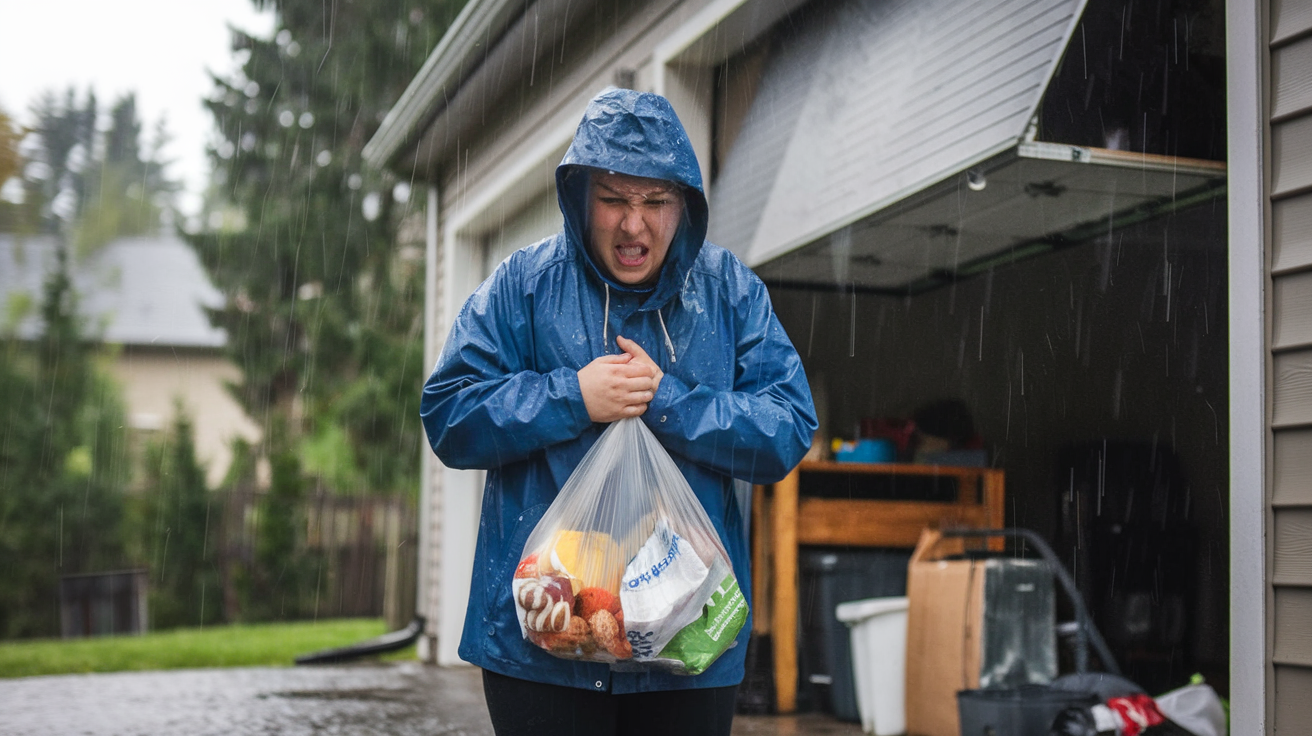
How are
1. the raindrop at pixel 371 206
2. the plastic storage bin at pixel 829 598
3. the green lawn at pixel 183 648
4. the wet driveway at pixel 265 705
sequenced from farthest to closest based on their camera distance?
the raindrop at pixel 371 206, the green lawn at pixel 183 648, the plastic storage bin at pixel 829 598, the wet driveway at pixel 265 705

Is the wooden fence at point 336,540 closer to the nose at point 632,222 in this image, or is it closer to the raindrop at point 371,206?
the raindrop at point 371,206

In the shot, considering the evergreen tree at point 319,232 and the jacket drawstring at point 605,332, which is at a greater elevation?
the evergreen tree at point 319,232

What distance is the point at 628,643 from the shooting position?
1774 millimetres

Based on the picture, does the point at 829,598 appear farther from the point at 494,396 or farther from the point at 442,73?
the point at 442,73

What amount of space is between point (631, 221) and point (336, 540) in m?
13.2

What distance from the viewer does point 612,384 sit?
187cm

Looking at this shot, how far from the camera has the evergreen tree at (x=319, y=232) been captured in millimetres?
17734

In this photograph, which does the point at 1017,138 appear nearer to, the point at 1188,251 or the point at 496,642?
the point at 1188,251

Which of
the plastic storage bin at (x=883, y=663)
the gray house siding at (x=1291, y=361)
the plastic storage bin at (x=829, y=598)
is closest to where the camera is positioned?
the gray house siding at (x=1291, y=361)

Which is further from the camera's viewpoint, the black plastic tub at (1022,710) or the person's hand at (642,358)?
the black plastic tub at (1022,710)

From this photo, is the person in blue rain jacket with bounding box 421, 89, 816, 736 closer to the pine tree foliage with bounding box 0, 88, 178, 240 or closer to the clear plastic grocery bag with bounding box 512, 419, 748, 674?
the clear plastic grocery bag with bounding box 512, 419, 748, 674

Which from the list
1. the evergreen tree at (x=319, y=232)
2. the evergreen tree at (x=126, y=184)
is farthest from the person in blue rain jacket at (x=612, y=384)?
the evergreen tree at (x=126, y=184)

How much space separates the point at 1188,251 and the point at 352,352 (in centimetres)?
1441

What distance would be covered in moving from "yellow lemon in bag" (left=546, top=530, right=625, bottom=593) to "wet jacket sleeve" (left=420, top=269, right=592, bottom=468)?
0.16 m
